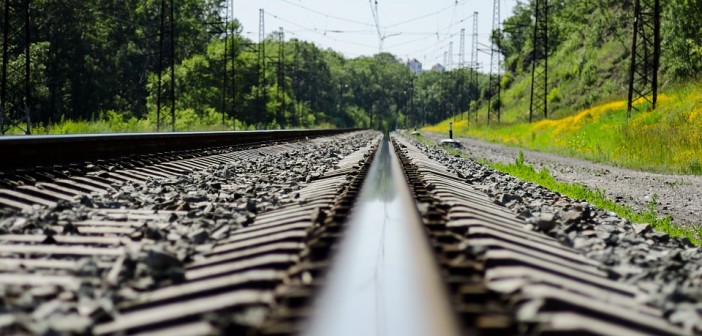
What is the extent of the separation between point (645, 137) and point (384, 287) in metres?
16.9

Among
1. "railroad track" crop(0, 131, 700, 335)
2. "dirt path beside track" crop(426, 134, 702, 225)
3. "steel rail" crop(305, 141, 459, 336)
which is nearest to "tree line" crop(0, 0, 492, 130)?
"dirt path beside track" crop(426, 134, 702, 225)

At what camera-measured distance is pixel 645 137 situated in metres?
17.7

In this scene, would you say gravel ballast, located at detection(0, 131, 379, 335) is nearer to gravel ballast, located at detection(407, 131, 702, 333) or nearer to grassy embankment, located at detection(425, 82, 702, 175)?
gravel ballast, located at detection(407, 131, 702, 333)

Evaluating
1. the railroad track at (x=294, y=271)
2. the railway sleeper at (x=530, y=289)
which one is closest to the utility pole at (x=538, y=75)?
the railroad track at (x=294, y=271)

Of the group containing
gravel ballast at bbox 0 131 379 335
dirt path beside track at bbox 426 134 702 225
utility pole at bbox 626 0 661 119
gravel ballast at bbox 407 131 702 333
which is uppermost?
utility pole at bbox 626 0 661 119

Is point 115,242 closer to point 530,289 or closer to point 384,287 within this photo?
point 384,287

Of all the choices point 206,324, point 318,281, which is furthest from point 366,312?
point 206,324

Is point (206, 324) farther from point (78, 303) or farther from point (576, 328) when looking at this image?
point (576, 328)

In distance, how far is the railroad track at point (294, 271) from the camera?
7.27 ft

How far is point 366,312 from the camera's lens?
2406 millimetres

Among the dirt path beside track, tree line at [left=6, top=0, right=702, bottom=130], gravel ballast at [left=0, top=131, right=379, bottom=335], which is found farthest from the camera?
tree line at [left=6, top=0, right=702, bottom=130]

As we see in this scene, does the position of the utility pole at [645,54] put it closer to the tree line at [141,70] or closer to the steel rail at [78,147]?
the steel rail at [78,147]

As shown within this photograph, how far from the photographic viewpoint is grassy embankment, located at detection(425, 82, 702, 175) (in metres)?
15.2

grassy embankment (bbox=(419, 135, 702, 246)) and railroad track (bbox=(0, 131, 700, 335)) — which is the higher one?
railroad track (bbox=(0, 131, 700, 335))
